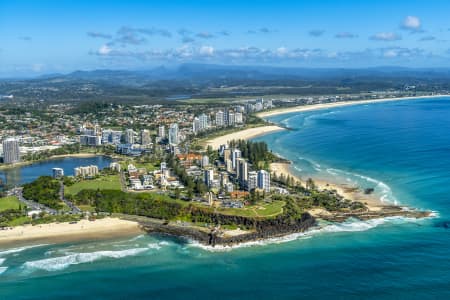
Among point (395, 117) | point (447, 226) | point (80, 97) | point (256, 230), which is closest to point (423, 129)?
point (395, 117)

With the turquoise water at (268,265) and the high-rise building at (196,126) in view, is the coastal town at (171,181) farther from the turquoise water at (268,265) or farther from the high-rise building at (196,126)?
the turquoise water at (268,265)

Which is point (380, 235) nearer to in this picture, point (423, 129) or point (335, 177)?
point (335, 177)

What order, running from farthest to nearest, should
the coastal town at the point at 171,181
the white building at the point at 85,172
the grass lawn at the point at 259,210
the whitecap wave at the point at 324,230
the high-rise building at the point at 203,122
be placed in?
1. the high-rise building at the point at 203,122
2. the white building at the point at 85,172
3. the coastal town at the point at 171,181
4. the grass lawn at the point at 259,210
5. the whitecap wave at the point at 324,230

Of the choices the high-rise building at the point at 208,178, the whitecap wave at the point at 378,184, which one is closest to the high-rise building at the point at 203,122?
the whitecap wave at the point at 378,184

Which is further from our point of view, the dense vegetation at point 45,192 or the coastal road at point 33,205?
the dense vegetation at point 45,192

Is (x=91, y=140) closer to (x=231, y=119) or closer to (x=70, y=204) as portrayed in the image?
(x=231, y=119)

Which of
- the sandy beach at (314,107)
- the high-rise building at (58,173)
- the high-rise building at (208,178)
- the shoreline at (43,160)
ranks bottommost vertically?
the shoreline at (43,160)

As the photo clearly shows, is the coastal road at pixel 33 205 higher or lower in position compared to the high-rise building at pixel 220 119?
lower

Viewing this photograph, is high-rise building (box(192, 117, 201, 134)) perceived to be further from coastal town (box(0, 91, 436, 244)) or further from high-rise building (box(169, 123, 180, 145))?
high-rise building (box(169, 123, 180, 145))

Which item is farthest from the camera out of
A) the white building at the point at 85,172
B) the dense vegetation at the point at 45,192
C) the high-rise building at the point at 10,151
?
the high-rise building at the point at 10,151
